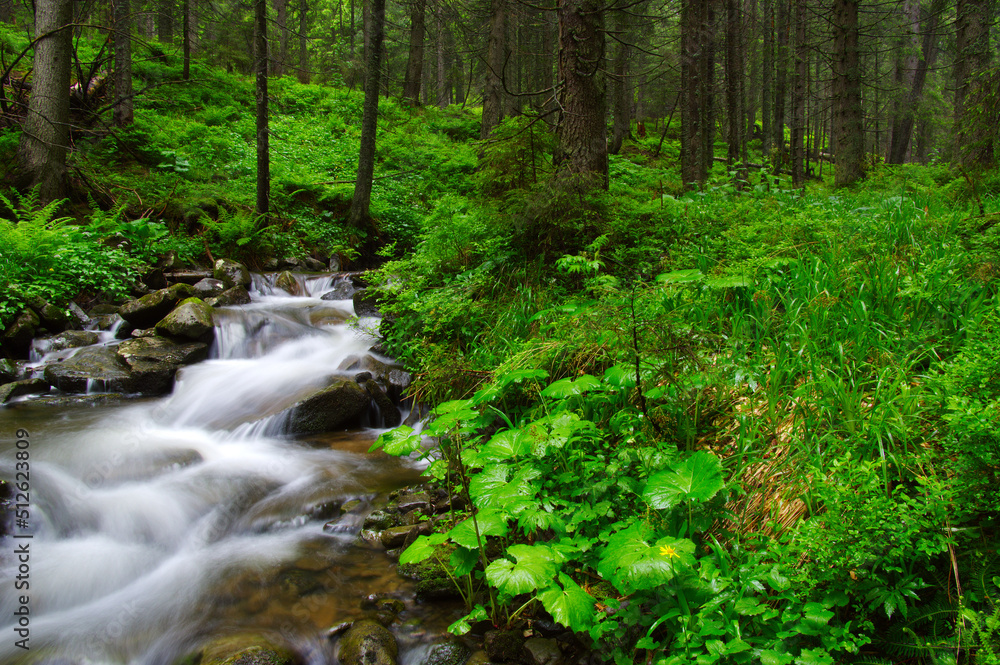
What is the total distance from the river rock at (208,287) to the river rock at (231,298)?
15cm

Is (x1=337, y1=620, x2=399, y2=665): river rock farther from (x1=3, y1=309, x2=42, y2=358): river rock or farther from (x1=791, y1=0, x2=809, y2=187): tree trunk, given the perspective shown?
(x1=791, y1=0, x2=809, y2=187): tree trunk

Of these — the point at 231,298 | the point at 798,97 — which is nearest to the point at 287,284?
the point at 231,298

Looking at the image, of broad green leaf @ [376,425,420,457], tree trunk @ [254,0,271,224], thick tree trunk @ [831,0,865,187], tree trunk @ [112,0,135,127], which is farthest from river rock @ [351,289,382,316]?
tree trunk @ [112,0,135,127]

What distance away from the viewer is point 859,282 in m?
3.66

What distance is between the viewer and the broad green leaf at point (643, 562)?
6.65 feet

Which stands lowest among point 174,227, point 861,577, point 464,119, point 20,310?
point 861,577

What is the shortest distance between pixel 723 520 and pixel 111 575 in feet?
13.7

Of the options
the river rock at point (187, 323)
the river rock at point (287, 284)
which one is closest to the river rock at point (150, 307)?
the river rock at point (187, 323)

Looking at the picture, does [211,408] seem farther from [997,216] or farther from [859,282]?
[997,216]

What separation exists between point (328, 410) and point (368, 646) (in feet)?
11.6

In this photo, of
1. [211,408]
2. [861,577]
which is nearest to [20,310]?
[211,408]

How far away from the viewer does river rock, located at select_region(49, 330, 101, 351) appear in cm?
727

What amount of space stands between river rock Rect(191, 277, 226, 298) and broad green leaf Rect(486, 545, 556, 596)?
8.44 metres

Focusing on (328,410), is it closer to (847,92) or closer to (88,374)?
A: (88,374)
